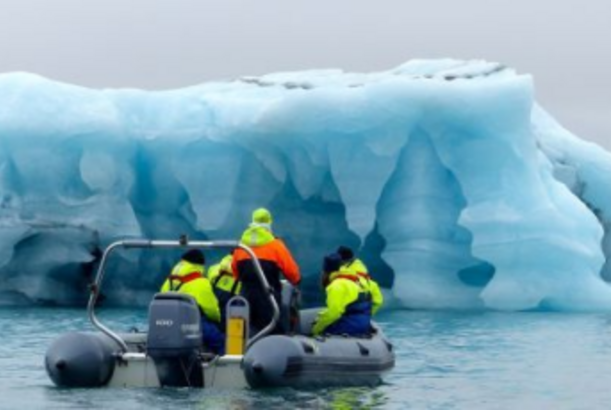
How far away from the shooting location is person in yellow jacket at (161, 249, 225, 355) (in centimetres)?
1289

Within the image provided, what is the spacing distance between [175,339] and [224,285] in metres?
1.08

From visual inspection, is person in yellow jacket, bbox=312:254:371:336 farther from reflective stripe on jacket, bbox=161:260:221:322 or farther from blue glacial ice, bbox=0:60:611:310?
blue glacial ice, bbox=0:60:611:310

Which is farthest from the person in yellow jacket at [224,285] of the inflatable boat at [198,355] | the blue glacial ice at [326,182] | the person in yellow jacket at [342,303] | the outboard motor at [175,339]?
the blue glacial ice at [326,182]

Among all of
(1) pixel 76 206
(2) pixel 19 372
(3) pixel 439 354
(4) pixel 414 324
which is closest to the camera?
(2) pixel 19 372

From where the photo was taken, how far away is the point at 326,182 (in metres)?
24.8

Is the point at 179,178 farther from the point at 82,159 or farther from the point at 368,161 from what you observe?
the point at 368,161

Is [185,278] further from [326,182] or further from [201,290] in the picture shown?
[326,182]

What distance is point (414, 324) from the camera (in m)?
22.6

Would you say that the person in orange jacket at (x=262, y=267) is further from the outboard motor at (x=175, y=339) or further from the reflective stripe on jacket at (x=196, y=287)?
the outboard motor at (x=175, y=339)

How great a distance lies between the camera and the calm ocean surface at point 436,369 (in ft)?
40.3

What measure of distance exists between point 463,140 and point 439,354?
21.3ft

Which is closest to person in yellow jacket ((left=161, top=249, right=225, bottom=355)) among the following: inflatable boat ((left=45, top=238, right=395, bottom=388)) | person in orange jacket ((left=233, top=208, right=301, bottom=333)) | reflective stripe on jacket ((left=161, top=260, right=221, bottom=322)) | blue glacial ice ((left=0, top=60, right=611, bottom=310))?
reflective stripe on jacket ((left=161, top=260, right=221, bottom=322))

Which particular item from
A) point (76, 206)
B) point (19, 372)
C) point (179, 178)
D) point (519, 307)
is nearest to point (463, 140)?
point (519, 307)

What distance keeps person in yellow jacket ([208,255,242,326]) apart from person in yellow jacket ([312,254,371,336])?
3.08 ft
